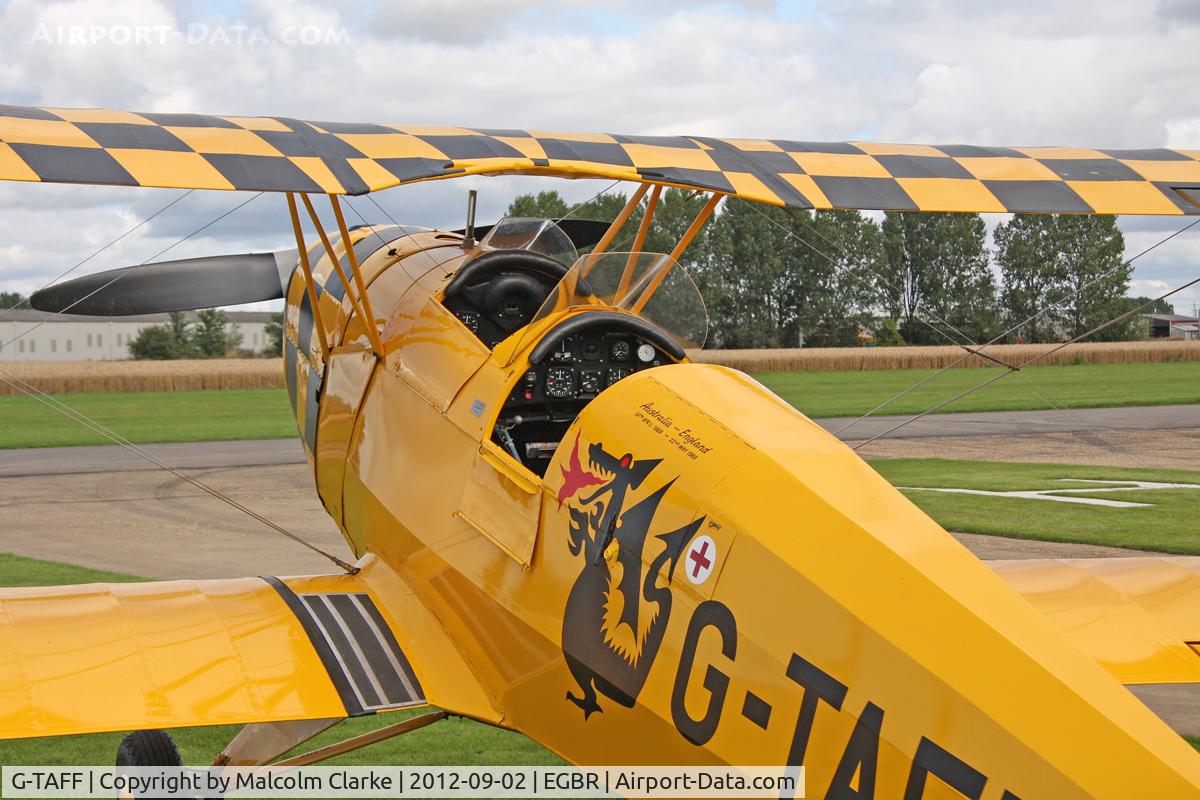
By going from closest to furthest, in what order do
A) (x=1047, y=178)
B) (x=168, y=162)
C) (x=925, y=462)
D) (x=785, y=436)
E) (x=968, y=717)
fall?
1. (x=968, y=717)
2. (x=785, y=436)
3. (x=168, y=162)
4. (x=1047, y=178)
5. (x=925, y=462)

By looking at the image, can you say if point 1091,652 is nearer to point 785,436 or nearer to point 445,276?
point 785,436

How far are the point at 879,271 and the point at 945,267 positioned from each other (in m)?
3.43

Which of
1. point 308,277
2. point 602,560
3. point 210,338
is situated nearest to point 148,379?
point 308,277

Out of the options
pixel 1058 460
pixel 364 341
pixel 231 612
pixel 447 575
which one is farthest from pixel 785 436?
pixel 1058 460

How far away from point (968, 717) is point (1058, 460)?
15.8 metres

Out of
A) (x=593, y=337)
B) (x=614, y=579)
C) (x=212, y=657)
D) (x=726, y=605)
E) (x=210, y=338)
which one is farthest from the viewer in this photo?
(x=210, y=338)

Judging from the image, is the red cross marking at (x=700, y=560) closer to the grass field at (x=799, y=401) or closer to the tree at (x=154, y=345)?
the grass field at (x=799, y=401)

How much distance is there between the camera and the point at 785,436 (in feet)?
12.8

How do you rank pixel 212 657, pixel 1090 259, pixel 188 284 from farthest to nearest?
pixel 1090 259, pixel 188 284, pixel 212 657

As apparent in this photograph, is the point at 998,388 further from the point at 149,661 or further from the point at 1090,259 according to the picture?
the point at 149,661

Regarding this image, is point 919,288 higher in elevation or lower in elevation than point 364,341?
lower

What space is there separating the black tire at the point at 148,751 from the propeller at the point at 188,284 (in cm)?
355

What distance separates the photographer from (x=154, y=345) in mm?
71875

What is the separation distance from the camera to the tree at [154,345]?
233 feet
